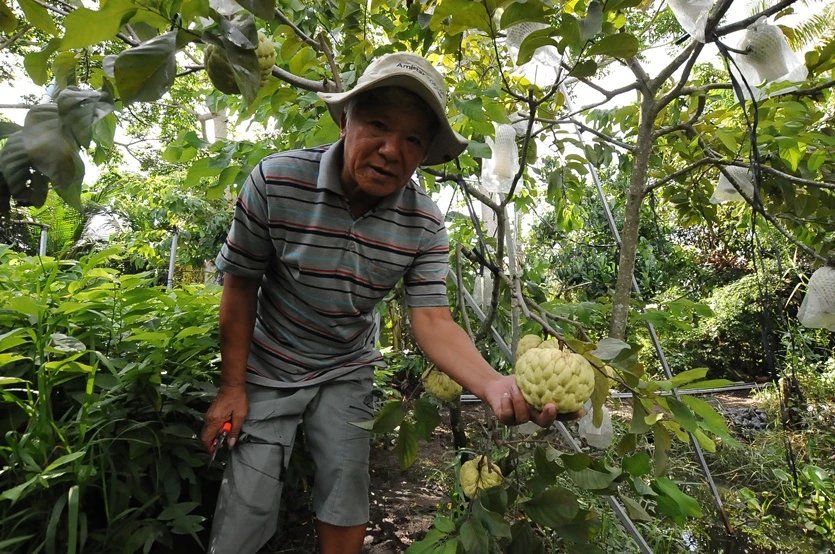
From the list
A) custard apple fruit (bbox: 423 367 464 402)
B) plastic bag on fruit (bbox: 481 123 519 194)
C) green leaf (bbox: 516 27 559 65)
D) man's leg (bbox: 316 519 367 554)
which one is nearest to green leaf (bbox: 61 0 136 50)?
green leaf (bbox: 516 27 559 65)

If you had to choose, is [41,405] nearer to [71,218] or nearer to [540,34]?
[540,34]

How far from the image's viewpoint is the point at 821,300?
5.09 feet

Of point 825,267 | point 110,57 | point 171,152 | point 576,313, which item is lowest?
point 576,313

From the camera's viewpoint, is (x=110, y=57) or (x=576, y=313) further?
(x=576, y=313)

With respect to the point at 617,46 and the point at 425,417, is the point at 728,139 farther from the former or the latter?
the point at 425,417

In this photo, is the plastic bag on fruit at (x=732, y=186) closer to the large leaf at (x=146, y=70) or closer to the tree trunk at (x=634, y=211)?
the tree trunk at (x=634, y=211)

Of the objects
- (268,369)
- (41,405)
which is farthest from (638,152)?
(41,405)

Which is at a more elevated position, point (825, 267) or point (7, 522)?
point (825, 267)

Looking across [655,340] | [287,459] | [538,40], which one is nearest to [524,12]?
[538,40]

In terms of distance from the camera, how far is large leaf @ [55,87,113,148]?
20.6 inches

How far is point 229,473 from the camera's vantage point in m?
1.30

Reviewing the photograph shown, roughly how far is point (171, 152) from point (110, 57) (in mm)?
1085

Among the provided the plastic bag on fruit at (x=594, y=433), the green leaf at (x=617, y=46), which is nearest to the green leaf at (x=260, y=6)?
the green leaf at (x=617, y=46)

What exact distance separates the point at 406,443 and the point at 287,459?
389mm
